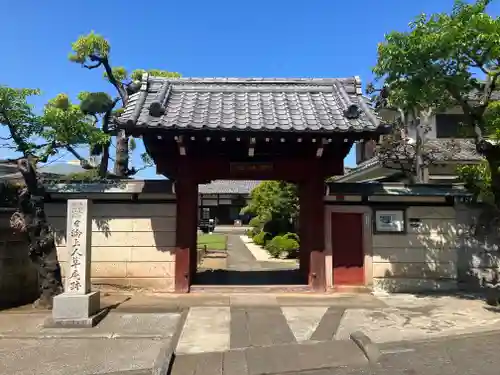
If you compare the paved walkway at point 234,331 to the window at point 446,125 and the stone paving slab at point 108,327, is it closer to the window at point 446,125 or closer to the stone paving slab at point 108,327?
the stone paving slab at point 108,327

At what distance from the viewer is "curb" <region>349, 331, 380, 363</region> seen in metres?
6.30

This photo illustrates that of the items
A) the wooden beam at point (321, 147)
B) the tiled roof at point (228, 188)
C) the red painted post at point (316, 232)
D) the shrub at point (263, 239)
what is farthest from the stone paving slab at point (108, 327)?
the tiled roof at point (228, 188)

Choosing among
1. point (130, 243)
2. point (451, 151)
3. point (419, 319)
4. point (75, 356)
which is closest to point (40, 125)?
point (130, 243)

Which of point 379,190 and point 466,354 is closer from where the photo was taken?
point 466,354

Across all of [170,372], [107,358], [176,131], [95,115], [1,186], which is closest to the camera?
[170,372]

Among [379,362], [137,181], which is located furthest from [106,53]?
[379,362]

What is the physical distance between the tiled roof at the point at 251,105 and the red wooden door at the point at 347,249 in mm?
2560

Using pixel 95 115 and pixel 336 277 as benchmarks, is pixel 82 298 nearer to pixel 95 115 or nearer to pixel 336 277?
pixel 336 277

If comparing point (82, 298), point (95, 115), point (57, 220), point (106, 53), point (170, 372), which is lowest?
point (170, 372)

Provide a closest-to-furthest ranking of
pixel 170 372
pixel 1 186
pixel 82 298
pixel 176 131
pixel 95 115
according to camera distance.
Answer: pixel 170 372 → pixel 82 298 → pixel 176 131 → pixel 1 186 → pixel 95 115

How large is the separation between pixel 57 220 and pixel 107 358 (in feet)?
19.1

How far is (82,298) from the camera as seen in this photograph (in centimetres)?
813

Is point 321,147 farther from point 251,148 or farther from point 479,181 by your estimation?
point 479,181

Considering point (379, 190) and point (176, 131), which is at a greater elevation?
point (176, 131)
